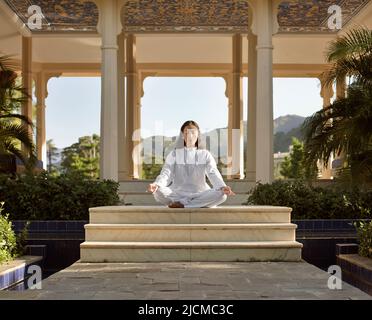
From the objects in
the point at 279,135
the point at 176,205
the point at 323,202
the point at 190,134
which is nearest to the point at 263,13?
the point at 323,202

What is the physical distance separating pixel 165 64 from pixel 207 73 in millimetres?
1688

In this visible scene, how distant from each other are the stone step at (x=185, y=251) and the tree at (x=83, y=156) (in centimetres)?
→ 3823

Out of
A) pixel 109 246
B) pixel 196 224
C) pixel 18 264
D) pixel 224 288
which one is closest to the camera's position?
pixel 224 288

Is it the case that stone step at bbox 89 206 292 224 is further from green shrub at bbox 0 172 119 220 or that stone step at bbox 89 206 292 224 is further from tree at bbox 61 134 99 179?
tree at bbox 61 134 99 179

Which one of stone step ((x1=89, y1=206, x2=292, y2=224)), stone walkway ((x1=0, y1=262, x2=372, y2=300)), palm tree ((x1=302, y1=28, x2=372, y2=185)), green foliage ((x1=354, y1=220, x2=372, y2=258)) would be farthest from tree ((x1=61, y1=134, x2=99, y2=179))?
stone walkway ((x1=0, y1=262, x2=372, y2=300))

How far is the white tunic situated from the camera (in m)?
9.57

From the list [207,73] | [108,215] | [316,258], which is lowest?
[316,258]

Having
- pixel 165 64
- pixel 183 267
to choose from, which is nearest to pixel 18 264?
pixel 183 267

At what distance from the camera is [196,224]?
28.9 ft

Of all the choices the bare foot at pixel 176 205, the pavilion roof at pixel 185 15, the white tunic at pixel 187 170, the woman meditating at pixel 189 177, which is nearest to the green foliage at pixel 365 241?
the woman meditating at pixel 189 177

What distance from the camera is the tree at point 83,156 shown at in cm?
4813

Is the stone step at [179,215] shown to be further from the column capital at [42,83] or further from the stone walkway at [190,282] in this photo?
the column capital at [42,83]
